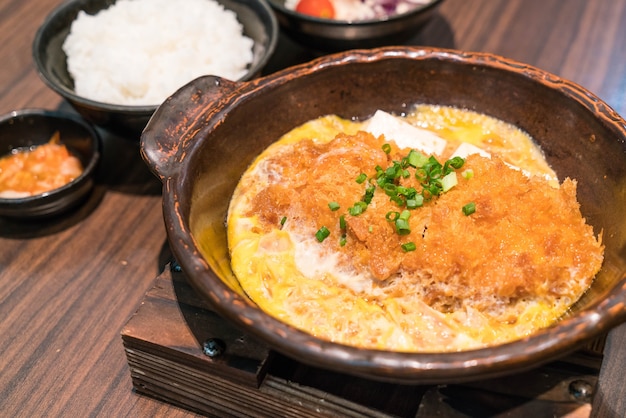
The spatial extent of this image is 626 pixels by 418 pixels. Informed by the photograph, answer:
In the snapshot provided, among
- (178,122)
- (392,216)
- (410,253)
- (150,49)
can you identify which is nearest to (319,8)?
(150,49)

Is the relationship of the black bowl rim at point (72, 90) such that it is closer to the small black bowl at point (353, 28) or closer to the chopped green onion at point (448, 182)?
the small black bowl at point (353, 28)

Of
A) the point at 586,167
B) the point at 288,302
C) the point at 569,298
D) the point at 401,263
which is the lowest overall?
the point at 288,302

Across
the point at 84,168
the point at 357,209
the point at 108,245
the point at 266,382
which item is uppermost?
the point at 357,209

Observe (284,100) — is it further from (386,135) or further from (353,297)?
(353,297)

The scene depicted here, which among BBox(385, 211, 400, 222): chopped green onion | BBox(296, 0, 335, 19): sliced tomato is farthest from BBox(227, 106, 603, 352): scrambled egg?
BBox(296, 0, 335, 19): sliced tomato

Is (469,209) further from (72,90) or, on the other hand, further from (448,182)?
(72,90)

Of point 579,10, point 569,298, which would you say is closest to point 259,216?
point 569,298

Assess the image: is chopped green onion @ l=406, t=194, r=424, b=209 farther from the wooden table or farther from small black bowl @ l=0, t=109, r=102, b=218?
small black bowl @ l=0, t=109, r=102, b=218
